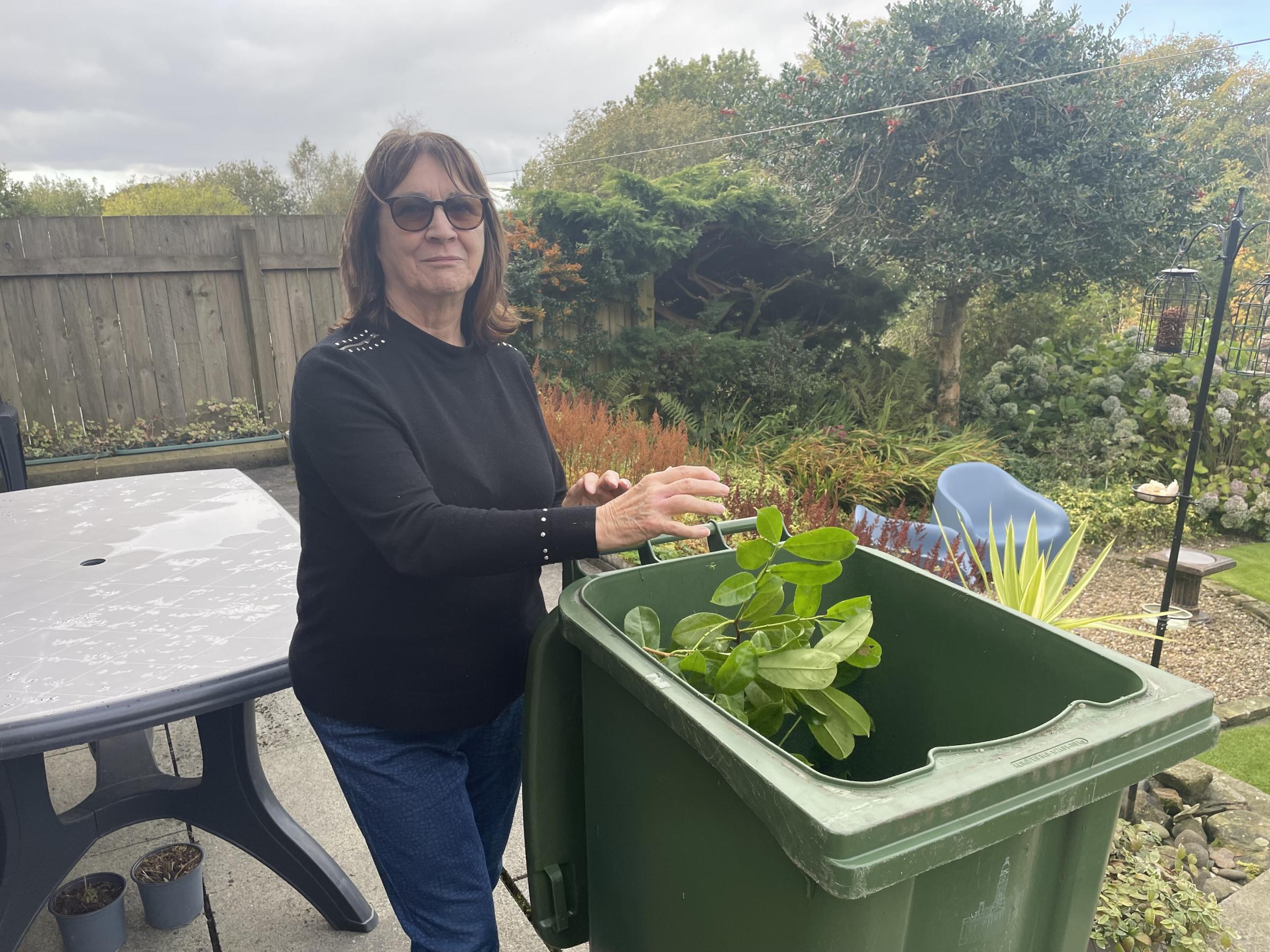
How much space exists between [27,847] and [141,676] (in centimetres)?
56

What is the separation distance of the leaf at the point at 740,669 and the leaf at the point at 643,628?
0.13 meters

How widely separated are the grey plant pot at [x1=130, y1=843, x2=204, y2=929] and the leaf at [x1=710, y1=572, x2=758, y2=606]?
5.01 ft

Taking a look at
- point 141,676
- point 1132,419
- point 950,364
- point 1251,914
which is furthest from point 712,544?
point 950,364

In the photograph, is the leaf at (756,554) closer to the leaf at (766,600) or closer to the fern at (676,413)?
the leaf at (766,600)

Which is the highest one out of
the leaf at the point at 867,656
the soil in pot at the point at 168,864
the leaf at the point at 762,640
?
the leaf at the point at 762,640

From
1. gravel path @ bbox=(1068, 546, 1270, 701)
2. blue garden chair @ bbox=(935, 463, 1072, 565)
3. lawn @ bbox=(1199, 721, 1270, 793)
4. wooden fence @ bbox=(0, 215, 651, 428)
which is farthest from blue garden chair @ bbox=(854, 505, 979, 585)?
wooden fence @ bbox=(0, 215, 651, 428)

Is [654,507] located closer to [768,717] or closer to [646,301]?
[768,717]

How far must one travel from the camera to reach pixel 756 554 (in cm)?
108

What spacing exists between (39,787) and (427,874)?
A: 2.96 ft

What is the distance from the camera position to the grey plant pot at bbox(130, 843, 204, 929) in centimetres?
180

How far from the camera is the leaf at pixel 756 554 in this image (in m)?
1.08

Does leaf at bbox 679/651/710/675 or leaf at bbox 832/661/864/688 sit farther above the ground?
leaf at bbox 679/651/710/675

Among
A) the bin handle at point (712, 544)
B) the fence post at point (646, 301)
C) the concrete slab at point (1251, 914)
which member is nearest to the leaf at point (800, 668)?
the bin handle at point (712, 544)

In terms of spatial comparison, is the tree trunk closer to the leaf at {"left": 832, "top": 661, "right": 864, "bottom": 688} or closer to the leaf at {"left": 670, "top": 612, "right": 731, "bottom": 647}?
the leaf at {"left": 832, "top": 661, "right": 864, "bottom": 688}
